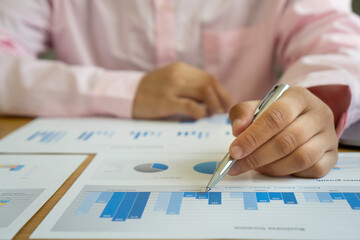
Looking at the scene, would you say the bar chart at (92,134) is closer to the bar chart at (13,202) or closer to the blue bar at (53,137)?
the blue bar at (53,137)

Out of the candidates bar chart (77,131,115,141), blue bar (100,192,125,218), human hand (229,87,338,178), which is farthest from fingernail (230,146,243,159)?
bar chart (77,131,115,141)

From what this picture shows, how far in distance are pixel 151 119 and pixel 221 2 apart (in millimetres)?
331

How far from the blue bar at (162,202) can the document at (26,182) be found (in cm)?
10

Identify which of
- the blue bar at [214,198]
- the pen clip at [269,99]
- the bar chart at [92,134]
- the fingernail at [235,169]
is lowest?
the blue bar at [214,198]

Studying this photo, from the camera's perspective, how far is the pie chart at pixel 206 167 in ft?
1.17

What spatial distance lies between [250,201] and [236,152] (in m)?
0.05

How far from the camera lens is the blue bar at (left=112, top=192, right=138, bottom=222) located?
0.89 feet

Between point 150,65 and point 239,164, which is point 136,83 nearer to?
point 150,65

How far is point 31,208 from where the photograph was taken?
0.29 meters

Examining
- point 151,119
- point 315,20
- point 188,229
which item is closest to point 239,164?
point 188,229

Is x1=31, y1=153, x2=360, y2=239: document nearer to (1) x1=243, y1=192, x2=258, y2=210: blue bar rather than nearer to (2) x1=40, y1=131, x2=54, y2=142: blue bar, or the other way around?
(1) x1=243, y1=192, x2=258, y2=210: blue bar

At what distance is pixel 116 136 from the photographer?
0.48 m

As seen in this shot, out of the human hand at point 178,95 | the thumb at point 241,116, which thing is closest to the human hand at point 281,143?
the thumb at point 241,116

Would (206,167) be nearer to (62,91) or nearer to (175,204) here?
(175,204)
